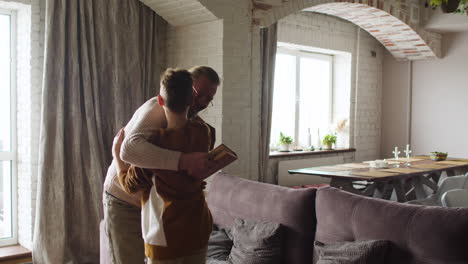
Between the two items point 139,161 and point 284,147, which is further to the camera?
point 284,147

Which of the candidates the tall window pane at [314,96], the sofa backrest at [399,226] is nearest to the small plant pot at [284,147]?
the tall window pane at [314,96]

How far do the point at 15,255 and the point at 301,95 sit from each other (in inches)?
166

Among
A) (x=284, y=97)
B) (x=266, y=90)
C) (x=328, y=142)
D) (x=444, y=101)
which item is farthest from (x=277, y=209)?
(x=444, y=101)

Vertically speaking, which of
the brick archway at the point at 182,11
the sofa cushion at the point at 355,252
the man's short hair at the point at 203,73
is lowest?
the sofa cushion at the point at 355,252

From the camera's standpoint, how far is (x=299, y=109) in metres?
6.63

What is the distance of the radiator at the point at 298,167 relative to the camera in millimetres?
5775

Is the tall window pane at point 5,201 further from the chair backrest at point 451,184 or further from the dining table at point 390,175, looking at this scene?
the chair backrest at point 451,184

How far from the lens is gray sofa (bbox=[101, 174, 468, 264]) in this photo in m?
2.10

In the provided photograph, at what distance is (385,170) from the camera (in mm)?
4789

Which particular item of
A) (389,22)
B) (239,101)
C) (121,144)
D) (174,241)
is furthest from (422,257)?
(389,22)

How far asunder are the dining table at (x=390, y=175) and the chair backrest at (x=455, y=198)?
3.30 feet

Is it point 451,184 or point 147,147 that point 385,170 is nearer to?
point 451,184

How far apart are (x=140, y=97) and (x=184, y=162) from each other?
2.76m

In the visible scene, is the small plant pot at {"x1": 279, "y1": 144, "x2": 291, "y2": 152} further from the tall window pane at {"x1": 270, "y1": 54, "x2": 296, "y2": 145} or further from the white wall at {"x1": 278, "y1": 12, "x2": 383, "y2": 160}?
the white wall at {"x1": 278, "y1": 12, "x2": 383, "y2": 160}
